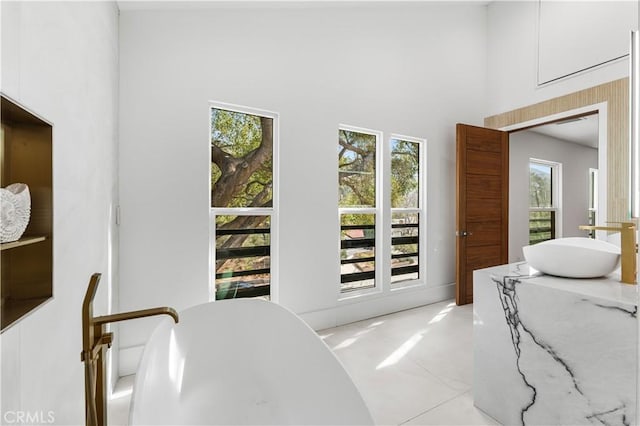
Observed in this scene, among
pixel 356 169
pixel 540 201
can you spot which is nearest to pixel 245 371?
pixel 356 169

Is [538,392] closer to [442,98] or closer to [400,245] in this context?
[400,245]

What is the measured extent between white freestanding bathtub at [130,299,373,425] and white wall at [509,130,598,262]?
4297 millimetres

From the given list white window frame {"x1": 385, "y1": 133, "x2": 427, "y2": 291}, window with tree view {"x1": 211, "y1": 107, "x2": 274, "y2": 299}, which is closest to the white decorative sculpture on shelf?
A: window with tree view {"x1": 211, "y1": 107, "x2": 274, "y2": 299}

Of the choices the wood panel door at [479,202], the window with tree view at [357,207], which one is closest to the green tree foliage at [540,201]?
the wood panel door at [479,202]

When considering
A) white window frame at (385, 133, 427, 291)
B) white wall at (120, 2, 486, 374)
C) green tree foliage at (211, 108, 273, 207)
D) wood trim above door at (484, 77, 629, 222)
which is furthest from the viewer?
white window frame at (385, 133, 427, 291)

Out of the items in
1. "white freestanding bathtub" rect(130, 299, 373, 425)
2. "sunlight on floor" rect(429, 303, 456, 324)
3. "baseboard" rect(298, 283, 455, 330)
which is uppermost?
"white freestanding bathtub" rect(130, 299, 373, 425)

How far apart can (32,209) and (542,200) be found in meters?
6.35

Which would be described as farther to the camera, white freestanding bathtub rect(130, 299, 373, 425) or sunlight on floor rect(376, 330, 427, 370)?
sunlight on floor rect(376, 330, 427, 370)

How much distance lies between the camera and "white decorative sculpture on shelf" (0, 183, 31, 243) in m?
0.79

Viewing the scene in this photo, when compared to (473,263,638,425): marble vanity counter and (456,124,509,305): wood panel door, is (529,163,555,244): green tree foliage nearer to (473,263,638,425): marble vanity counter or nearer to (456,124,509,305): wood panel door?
(456,124,509,305): wood panel door

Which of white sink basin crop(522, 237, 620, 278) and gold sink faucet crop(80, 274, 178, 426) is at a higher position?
white sink basin crop(522, 237, 620, 278)

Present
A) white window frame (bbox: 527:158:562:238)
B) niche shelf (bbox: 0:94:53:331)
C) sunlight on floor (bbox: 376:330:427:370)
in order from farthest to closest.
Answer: white window frame (bbox: 527:158:562:238) → sunlight on floor (bbox: 376:330:427:370) → niche shelf (bbox: 0:94:53:331)

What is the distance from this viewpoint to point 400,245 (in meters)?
3.52

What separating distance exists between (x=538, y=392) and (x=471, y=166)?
2.69 meters
